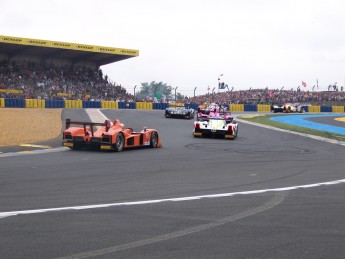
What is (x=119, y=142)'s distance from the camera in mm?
15828

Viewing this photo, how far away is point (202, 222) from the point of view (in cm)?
602

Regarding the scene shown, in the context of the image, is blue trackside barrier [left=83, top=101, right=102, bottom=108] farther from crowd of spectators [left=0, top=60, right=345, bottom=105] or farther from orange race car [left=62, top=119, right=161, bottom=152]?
orange race car [left=62, top=119, right=161, bottom=152]

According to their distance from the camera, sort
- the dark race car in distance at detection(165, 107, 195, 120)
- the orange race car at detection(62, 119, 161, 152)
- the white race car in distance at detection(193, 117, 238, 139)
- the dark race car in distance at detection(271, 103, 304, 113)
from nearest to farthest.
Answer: the orange race car at detection(62, 119, 161, 152) < the white race car in distance at detection(193, 117, 238, 139) < the dark race car in distance at detection(165, 107, 195, 120) < the dark race car in distance at detection(271, 103, 304, 113)

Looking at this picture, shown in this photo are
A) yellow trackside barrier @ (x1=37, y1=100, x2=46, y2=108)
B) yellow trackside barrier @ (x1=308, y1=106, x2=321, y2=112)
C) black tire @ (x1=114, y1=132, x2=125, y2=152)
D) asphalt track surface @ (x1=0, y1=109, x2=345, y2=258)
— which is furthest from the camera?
yellow trackside barrier @ (x1=308, y1=106, x2=321, y2=112)

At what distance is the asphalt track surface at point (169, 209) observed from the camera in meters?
4.91

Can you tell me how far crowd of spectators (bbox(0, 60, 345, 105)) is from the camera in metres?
50.8

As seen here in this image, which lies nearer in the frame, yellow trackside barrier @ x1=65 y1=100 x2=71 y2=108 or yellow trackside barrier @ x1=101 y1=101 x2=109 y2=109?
yellow trackside barrier @ x1=65 y1=100 x2=71 y2=108

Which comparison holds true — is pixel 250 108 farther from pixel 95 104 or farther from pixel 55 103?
pixel 55 103

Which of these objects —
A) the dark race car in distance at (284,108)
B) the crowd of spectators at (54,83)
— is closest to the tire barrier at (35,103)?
the crowd of spectators at (54,83)

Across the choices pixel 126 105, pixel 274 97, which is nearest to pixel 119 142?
pixel 126 105

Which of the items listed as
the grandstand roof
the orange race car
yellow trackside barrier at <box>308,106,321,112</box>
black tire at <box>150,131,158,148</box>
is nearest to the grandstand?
the grandstand roof

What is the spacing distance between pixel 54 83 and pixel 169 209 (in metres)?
49.2

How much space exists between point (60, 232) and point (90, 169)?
5764 mm

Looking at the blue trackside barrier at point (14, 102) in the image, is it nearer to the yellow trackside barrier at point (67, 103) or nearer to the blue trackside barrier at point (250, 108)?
the yellow trackside barrier at point (67, 103)
